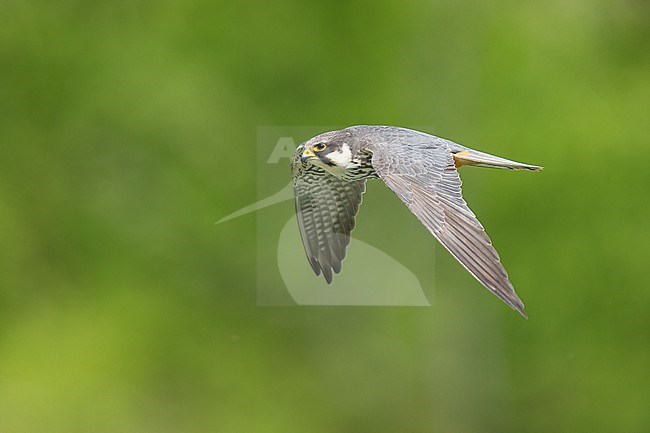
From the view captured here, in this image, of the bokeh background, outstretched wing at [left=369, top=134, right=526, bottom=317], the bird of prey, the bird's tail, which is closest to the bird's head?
the bird of prey

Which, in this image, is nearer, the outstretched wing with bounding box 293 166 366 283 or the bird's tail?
the bird's tail

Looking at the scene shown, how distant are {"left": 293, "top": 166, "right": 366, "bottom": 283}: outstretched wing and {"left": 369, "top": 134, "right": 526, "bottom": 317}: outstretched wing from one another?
0.81 m

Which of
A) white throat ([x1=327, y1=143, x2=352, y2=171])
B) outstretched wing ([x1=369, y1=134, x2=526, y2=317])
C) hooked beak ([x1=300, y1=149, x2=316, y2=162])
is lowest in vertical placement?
outstretched wing ([x1=369, y1=134, x2=526, y2=317])

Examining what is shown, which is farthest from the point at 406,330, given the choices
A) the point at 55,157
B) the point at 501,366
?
the point at 55,157

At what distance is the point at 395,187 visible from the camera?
14.4 feet

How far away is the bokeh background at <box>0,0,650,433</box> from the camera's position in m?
11.4

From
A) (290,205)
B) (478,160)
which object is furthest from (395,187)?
(290,205)

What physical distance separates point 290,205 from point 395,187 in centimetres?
733

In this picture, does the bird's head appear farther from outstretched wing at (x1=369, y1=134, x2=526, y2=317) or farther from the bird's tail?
the bird's tail

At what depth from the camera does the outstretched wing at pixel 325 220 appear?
5.59m

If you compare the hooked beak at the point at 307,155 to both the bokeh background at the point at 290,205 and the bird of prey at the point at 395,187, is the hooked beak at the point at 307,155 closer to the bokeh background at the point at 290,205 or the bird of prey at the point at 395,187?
the bird of prey at the point at 395,187

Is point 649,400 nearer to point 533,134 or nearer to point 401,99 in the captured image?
point 533,134

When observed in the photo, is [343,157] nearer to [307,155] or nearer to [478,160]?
[307,155]

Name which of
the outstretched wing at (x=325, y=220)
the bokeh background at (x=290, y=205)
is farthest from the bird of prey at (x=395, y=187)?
the bokeh background at (x=290, y=205)
